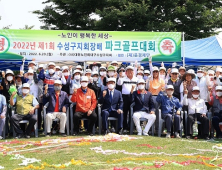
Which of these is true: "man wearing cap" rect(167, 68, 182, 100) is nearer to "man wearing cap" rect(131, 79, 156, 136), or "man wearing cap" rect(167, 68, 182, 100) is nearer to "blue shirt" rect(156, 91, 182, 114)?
"blue shirt" rect(156, 91, 182, 114)

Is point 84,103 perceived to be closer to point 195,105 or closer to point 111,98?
point 111,98

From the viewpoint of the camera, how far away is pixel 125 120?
10.9m

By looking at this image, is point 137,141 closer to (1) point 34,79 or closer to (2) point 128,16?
(1) point 34,79

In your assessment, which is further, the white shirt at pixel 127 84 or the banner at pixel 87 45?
the banner at pixel 87 45

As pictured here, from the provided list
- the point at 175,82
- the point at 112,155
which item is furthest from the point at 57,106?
the point at 112,155

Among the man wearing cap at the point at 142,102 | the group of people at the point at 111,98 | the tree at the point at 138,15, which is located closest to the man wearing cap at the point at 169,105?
the group of people at the point at 111,98

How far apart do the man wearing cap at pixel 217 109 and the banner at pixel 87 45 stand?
2.60 metres

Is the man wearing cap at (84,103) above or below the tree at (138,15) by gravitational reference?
below

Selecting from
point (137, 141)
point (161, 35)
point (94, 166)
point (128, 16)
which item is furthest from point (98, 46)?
point (128, 16)

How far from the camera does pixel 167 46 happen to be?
42.2ft

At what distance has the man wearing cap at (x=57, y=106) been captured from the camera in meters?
10.2

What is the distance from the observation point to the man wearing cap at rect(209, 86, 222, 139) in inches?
404

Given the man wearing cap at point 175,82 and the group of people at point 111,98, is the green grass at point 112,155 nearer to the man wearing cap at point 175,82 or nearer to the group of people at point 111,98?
the group of people at point 111,98

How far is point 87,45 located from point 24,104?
3.51 meters
